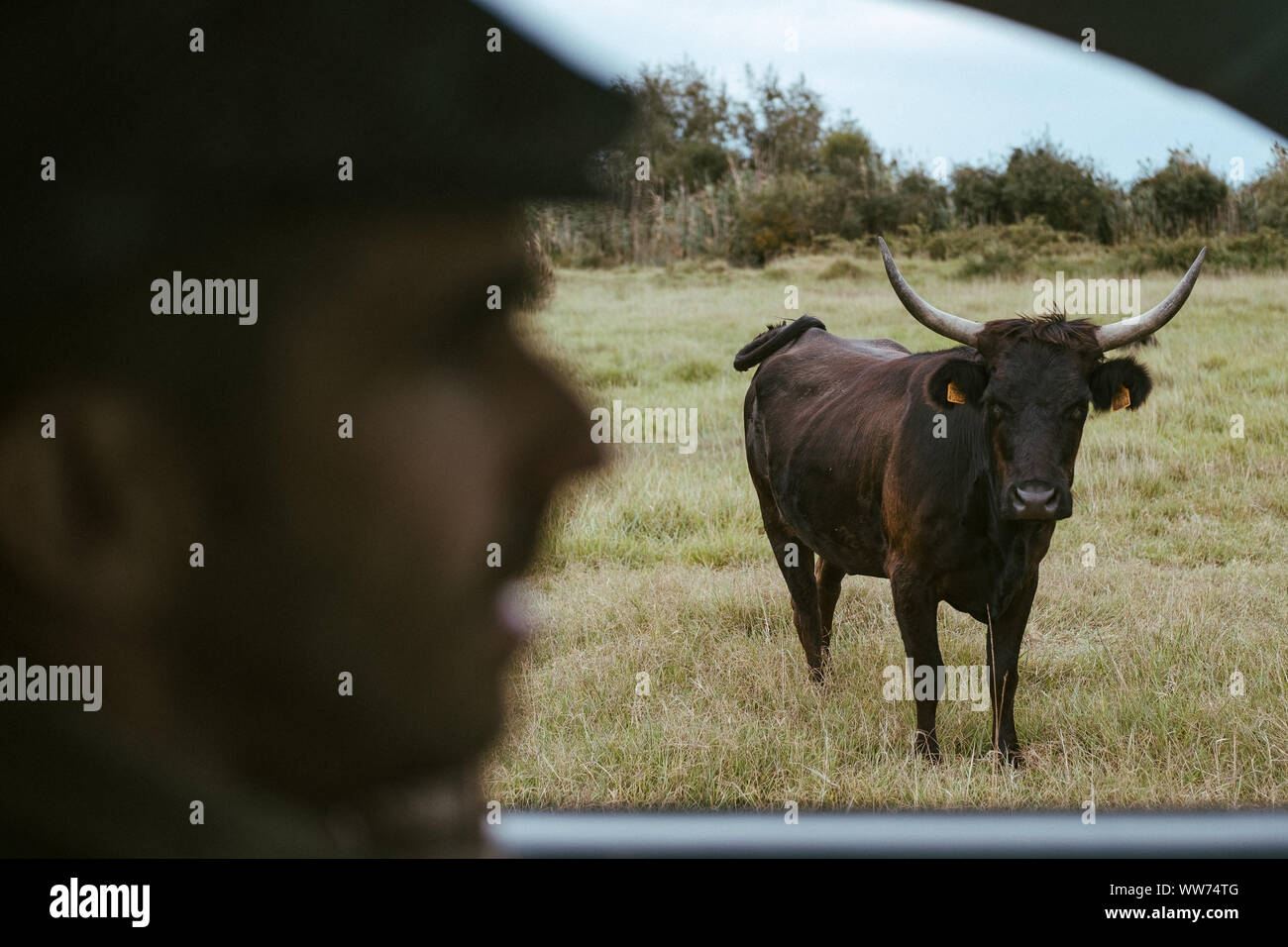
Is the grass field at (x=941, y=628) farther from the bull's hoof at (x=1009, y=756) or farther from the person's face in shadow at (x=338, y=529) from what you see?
the person's face in shadow at (x=338, y=529)

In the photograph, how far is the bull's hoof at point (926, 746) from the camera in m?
3.08

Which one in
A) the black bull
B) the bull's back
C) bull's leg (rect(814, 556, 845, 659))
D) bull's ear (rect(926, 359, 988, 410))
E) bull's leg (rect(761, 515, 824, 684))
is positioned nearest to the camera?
the black bull

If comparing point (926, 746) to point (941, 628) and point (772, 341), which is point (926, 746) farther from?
point (772, 341)

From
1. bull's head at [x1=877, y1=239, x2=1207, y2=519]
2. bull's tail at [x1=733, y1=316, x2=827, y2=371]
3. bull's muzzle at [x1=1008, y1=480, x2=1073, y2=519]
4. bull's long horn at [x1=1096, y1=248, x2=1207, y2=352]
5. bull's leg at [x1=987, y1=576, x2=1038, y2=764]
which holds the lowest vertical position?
bull's leg at [x1=987, y1=576, x2=1038, y2=764]

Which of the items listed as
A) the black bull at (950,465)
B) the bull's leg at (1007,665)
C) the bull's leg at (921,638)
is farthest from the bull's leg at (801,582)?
the bull's leg at (1007,665)

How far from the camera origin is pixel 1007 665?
3.08 m

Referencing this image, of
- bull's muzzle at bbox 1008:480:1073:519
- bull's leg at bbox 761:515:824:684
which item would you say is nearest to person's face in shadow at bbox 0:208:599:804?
bull's muzzle at bbox 1008:480:1073:519

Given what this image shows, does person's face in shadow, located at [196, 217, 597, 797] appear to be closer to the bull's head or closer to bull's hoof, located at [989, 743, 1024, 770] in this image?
the bull's head

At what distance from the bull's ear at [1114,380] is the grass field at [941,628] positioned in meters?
0.96

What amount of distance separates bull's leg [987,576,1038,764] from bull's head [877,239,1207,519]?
1.35ft

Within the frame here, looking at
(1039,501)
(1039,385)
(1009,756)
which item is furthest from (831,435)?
(1009,756)

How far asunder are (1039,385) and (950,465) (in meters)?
0.38

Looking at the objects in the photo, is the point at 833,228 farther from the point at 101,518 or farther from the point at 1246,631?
the point at 101,518

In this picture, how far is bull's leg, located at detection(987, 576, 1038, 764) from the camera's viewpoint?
3.04m
